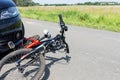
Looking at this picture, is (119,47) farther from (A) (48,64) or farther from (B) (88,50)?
(A) (48,64)

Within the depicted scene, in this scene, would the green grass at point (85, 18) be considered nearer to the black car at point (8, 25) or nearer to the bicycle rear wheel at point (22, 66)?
the black car at point (8, 25)

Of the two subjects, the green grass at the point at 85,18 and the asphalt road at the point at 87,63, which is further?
the green grass at the point at 85,18

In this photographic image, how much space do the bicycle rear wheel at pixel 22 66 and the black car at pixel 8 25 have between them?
0.83 metres

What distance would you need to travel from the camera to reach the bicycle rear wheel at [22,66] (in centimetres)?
456

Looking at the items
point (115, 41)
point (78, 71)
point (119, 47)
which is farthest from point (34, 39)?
point (115, 41)

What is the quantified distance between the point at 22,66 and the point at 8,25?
1178 mm

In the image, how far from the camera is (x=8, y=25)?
5.53m

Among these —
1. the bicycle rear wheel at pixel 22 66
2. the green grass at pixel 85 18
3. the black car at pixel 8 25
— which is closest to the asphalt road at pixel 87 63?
the bicycle rear wheel at pixel 22 66

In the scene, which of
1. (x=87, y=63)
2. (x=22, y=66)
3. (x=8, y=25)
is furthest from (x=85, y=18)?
(x=22, y=66)

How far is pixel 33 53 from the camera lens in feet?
15.3

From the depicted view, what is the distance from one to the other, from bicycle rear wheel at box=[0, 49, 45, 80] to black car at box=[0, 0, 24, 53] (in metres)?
0.83

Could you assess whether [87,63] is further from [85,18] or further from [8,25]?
[85,18]

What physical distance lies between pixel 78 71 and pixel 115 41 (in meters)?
3.73

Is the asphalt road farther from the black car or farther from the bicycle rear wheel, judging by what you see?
the black car
